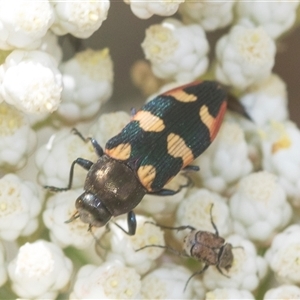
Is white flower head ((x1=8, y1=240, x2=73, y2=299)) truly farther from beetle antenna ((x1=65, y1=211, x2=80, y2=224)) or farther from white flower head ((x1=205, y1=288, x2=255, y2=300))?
white flower head ((x1=205, y1=288, x2=255, y2=300))

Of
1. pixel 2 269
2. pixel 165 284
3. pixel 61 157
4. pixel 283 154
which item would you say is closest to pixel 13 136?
pixel 61 157

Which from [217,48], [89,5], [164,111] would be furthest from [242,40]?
[89,5]

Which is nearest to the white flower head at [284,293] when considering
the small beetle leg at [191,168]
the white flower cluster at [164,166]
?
the white flower cluster at [164,166]

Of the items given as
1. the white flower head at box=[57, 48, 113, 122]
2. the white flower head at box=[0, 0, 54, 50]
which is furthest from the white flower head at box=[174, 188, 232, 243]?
the white flower head at box=[0, 0, 54, 50]

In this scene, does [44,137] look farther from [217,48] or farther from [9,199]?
[217,48]

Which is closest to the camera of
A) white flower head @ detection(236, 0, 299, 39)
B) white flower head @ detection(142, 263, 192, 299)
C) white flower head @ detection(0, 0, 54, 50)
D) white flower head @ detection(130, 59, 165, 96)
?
white flower head @ detection(0, 0, 54, 50)
